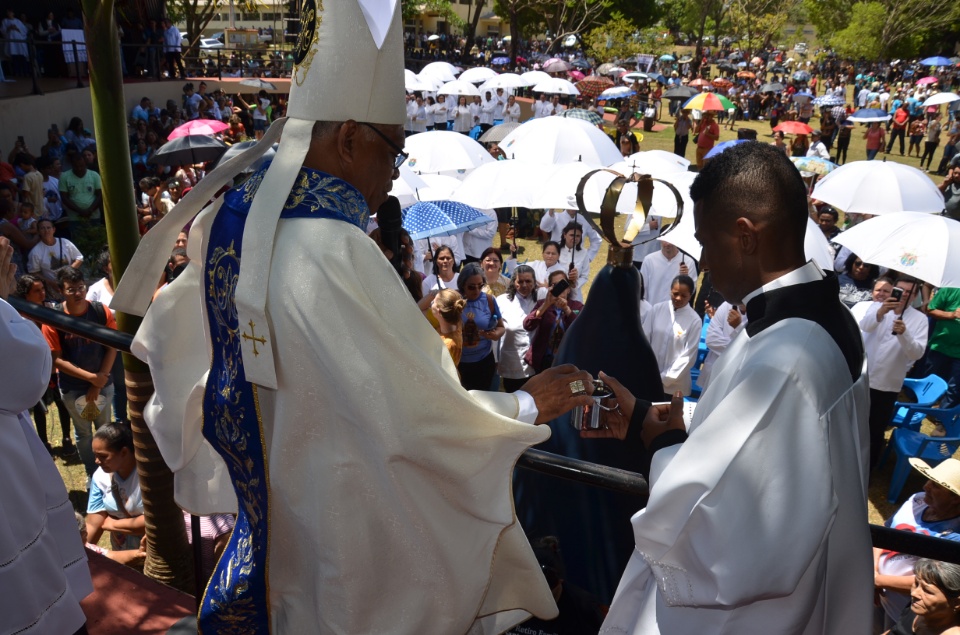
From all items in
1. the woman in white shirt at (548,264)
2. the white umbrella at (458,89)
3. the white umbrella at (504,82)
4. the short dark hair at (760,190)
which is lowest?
the woman in white shirt at (548,264)

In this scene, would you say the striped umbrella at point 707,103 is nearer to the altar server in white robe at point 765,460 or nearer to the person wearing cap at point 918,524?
the person wearing cap at point 918,524

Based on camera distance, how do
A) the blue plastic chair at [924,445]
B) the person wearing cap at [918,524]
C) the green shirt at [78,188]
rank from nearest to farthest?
the person wearing cap at [918,524] → the blue plastic chair at [924,445] → the green shirt at [78,188]

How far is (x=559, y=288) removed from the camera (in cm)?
747

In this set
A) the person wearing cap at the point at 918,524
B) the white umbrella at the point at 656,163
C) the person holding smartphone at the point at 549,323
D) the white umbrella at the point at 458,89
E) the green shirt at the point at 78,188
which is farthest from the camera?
the white umbrella at the point at 458,89

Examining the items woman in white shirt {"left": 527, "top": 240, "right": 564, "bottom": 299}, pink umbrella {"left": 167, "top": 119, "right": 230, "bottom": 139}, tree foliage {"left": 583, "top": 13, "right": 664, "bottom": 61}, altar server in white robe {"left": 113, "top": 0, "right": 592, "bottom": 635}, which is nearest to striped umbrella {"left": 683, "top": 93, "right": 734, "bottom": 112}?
pink umbrella {"left": 167, "top": 119, "right": 230, "bottom": 139}

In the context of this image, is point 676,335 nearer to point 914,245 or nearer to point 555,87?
point 914,245

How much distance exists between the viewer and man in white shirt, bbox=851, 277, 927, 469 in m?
7.05

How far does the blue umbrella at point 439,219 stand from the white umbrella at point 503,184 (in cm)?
87

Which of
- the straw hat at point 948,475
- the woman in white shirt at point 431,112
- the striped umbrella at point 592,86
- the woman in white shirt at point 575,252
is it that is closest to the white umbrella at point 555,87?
the woman in white shirt at point 431,112

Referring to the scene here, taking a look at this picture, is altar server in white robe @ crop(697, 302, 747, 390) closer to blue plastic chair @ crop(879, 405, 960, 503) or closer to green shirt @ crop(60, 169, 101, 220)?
blue plastic chair @ crop(879, 405, 960, 503)

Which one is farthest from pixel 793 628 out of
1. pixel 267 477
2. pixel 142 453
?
pixel 142 453

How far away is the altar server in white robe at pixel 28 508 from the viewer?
2.45 meters

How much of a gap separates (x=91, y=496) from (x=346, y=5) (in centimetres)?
404

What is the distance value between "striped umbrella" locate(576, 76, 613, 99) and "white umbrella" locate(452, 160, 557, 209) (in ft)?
67.0
